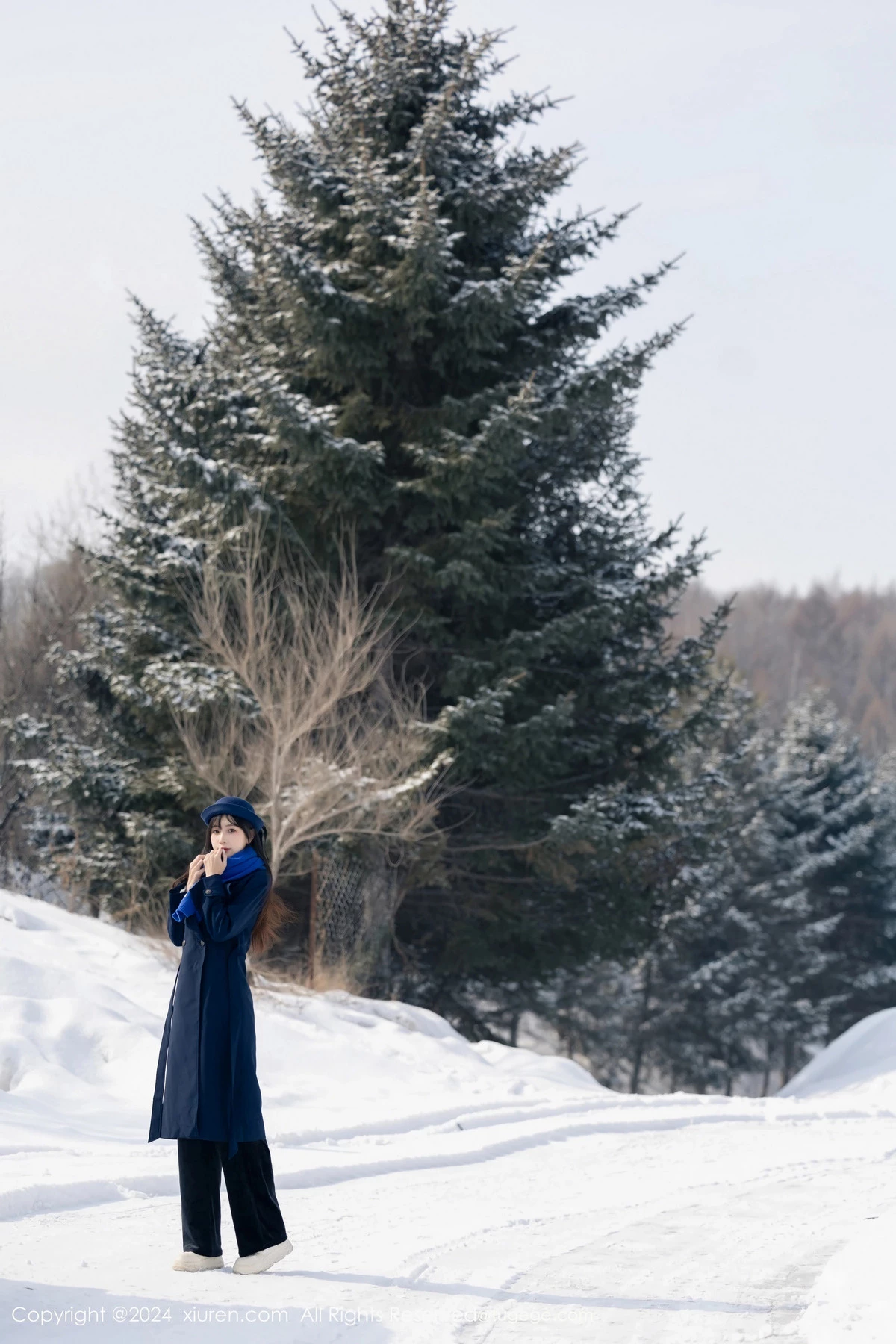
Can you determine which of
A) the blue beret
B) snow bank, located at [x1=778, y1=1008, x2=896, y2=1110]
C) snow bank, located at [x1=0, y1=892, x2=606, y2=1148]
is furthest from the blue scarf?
snow bank, located at [x1=778, y1=1008, x2=896, y2=1110]

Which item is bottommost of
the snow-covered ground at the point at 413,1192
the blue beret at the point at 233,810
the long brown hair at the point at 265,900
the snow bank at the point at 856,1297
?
the snow-covered ground at the point at 413,1192

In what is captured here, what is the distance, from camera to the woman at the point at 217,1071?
500cm

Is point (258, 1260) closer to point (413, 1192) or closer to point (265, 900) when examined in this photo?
point (265, 900)

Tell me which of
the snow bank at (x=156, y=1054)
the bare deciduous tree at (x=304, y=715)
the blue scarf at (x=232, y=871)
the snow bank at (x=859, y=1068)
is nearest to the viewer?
the blue scarf at (x=232, y=871)

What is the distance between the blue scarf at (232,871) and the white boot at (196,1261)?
1232 millimetres

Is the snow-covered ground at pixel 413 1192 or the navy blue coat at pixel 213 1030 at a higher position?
the navy blue coat at pixel 213 1030

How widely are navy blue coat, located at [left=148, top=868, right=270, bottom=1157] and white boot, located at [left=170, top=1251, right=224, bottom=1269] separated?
16.2 inches

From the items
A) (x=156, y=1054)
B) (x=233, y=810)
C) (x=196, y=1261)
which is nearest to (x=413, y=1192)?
(x=196, y=1261)

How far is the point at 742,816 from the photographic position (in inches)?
1369

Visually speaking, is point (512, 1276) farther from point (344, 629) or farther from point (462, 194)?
point (462, 194)

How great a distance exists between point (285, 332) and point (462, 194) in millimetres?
3004

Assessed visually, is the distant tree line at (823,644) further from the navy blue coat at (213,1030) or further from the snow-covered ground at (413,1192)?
the navy blue coat at (213,1030)

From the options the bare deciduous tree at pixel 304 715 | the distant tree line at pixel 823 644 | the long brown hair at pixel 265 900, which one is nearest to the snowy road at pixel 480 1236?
the long brown hair at pixel 265 900

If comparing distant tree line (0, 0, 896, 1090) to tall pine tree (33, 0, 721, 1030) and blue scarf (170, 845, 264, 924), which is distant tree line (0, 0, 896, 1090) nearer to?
tall pine tree (33, 0, 721, 1030)
